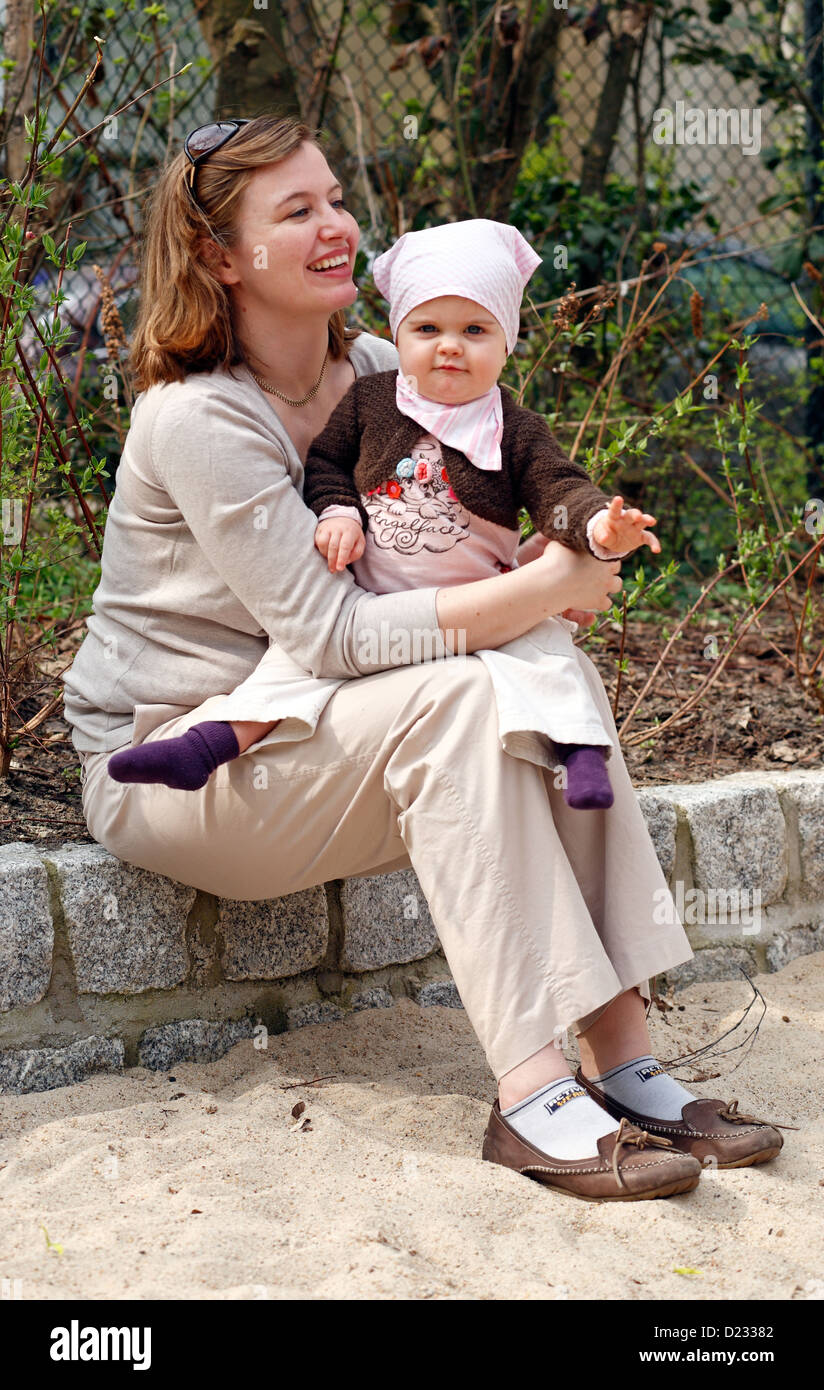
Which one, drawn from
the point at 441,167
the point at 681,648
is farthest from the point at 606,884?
the point at 441,167

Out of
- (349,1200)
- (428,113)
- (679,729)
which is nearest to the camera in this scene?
(349,1200)

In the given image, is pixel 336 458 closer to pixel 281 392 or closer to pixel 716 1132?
pixel 281 392

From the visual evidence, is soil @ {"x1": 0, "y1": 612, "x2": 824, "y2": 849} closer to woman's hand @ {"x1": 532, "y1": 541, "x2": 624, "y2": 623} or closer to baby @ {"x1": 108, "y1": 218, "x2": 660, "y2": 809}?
baby @ {"x1": 108, "y1": 218, "x2": 660, "y2": 809}

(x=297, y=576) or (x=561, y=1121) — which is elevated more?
(x=297, y=576)

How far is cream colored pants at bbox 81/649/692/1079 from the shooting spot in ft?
6.48

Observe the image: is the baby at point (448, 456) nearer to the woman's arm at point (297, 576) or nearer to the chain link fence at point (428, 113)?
the woman's arm at point (297, 576)

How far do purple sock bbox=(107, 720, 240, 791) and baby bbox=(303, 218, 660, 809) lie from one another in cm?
34

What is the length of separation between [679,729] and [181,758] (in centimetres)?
176

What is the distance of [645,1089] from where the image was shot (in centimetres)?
214

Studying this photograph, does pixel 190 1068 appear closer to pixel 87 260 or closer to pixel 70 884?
pixel 70 884

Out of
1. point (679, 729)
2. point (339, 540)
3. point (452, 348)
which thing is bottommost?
point (679, 729)

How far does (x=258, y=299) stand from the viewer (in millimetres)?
2379

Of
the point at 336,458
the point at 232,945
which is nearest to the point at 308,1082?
the point at 232,945

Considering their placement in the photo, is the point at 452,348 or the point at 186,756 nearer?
A: the point at 186,756
